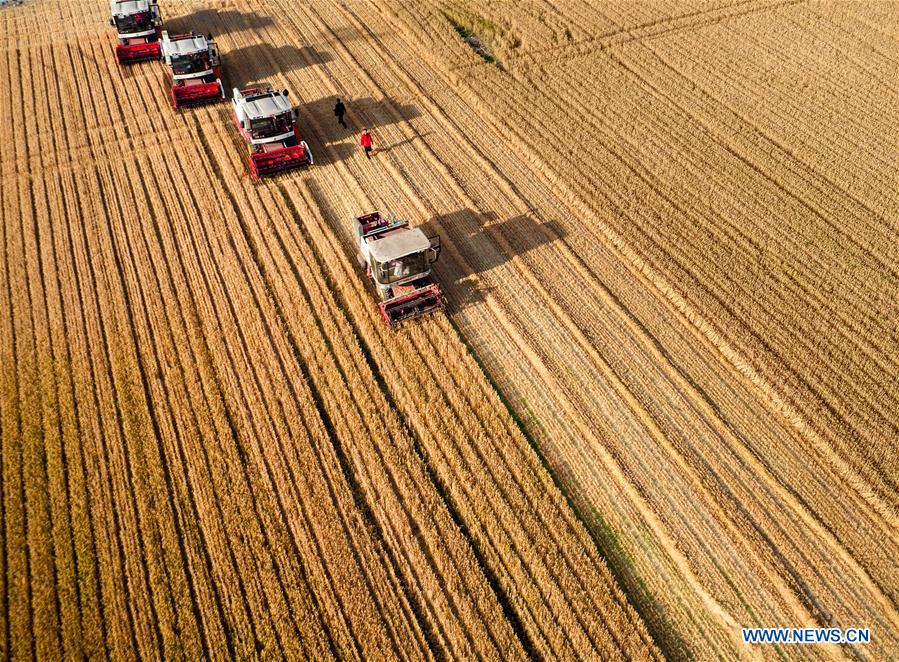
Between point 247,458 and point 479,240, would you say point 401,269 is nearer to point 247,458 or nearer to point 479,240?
point 479,240

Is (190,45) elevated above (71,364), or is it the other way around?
(190,45)

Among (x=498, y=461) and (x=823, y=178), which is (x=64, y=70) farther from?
(x=823, y=178)

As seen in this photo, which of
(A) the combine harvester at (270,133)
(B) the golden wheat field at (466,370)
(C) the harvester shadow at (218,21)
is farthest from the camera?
(C) the harvester shadow at (218,21)

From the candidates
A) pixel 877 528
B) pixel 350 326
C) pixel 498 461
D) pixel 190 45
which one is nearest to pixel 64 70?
pixel 190 45

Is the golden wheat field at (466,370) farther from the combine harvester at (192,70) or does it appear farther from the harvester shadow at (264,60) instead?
the combine harvester at (192,70)

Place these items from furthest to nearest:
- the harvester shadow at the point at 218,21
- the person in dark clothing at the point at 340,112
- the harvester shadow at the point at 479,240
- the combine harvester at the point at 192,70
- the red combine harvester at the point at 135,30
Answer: the harvester shadow at the point at 218,21 < the red combine harvester at the point at 135,30 < the combine harvester at the point at 192,70 < the person in dark clothing at the point at 340,112 < the harvester shadow at the point at 479,240

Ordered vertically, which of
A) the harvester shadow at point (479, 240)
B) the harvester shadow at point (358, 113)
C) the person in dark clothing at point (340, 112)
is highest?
the person in dark clothing at point (340, 112)

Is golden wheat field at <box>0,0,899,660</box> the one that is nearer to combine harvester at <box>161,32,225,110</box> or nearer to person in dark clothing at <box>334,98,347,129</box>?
person in dark clothing at <box>334,98,347,129</box>

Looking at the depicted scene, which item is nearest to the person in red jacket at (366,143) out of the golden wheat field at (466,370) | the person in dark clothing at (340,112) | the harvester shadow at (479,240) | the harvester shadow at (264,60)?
the golden wheat field at (466,370)
